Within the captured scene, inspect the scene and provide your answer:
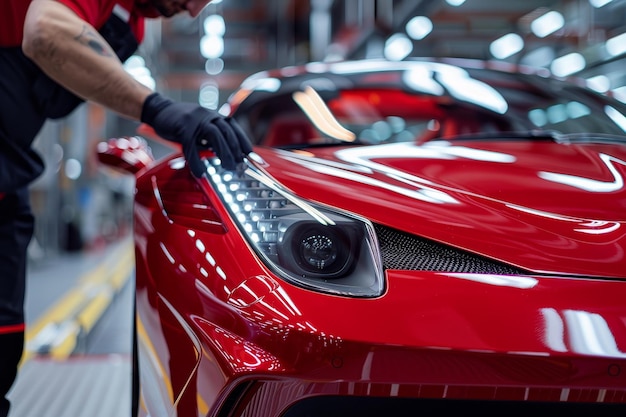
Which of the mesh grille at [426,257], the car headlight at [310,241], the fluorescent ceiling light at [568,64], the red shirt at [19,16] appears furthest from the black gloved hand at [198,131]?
the fluorescent ceiling light at [568,64]

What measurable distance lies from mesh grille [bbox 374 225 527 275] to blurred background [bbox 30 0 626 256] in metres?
3.81

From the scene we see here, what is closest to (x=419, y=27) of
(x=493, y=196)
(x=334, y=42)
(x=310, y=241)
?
(x=334, y=42)

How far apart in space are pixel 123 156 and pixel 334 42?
487 inches

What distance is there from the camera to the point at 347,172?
4.65ft

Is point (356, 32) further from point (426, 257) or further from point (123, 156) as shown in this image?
point (426, 257)

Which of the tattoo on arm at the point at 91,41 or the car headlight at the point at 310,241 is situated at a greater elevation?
the tattoo on arm at the point at 91,41

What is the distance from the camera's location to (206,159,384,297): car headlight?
45.1 inches

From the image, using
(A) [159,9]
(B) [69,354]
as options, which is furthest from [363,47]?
(A) [159,9]

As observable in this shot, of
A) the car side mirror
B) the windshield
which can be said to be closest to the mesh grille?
the windshield

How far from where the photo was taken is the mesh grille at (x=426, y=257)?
3.78 ft

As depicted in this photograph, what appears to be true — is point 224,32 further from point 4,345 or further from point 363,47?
point 4,345

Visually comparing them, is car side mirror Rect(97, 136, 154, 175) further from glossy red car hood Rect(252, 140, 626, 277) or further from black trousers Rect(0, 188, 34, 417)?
glossy red car hood Rect(252, 140, 626, 277)

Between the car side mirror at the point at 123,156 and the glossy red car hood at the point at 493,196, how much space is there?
21.2 inches

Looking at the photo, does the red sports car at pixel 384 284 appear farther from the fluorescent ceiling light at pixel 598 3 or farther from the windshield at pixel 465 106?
the fluorescent ceiling light at pixel 598 3
